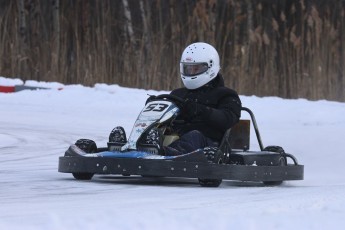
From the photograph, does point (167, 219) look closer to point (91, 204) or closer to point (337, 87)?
point (91, 204)

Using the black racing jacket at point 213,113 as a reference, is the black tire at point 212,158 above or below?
below

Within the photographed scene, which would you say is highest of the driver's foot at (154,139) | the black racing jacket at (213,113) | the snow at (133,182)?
the black racing jacket at (213,113)

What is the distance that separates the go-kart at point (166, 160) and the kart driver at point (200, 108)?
9 cm

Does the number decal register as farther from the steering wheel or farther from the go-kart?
the steering wheel

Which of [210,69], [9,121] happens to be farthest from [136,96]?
[210,69]

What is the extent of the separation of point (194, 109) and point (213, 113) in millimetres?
175

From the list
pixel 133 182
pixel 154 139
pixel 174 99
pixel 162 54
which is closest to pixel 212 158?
pixel 154 139

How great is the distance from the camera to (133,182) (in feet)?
28.6

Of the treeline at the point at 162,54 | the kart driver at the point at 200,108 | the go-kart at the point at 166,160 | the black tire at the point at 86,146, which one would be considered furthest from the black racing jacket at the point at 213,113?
the treeline at the point at 162,54

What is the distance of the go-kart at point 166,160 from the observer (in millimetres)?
8070

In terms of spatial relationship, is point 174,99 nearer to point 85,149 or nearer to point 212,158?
point 212,158

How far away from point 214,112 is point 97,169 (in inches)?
44.2

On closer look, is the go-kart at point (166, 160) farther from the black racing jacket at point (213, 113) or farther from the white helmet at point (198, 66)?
the white helmet at point (198, 66)

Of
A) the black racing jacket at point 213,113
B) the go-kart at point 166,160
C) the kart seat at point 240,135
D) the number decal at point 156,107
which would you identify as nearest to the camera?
the go-kart at point 166,160
